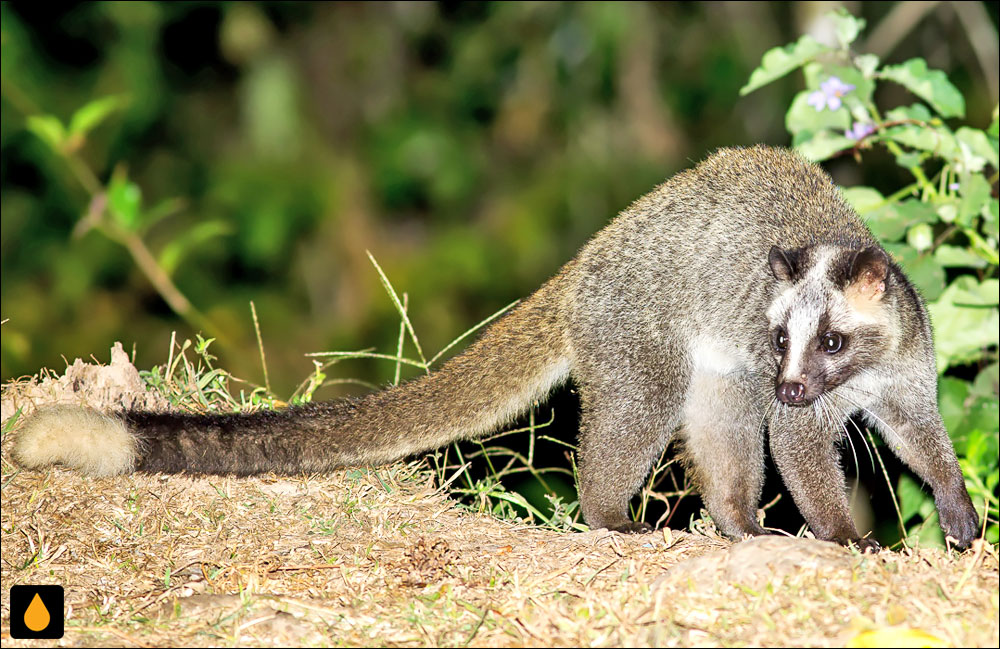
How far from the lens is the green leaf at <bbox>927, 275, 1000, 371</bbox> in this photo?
6.19 metres

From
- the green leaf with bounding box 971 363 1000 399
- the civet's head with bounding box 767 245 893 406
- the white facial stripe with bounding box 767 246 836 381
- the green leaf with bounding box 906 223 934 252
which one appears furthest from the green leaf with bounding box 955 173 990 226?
the white facial stripe with bounding box 767 246 836 381

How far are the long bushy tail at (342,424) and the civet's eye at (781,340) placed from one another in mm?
1001

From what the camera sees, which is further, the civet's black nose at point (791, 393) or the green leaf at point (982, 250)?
the green leaf at point (982, 250)

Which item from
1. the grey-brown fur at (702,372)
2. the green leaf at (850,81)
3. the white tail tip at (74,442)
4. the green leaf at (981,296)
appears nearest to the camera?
the white tail tip at (74,442)

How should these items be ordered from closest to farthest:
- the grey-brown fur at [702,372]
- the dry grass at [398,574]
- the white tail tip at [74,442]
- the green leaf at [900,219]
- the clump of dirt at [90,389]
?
the dry grass at [398,574] → the white tail tip at [74,442] → the clump of dirt at [90,389] → the grey-brown fur at [702,372] → the green leaf at [900,219]

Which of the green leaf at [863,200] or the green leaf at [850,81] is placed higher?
the green leaf at [850,81]

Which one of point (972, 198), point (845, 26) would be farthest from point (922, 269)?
point (845, 26)

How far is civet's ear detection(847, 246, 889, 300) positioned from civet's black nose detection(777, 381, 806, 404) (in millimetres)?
570

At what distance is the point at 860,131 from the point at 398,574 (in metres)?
3.76

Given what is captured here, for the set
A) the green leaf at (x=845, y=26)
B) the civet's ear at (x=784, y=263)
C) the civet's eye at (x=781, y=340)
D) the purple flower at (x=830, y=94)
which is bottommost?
the civet's eye at (x=781, y=340)

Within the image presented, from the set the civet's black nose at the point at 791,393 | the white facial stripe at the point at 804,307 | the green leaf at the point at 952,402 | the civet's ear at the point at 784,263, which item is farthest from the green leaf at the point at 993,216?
the civet's black nose at the point at 791,393

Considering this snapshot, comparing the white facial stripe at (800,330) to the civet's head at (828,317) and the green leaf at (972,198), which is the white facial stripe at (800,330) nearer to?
the civet's head at (828,317)

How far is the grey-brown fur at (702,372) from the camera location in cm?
515

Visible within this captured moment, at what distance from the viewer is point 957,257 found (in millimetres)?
6383
